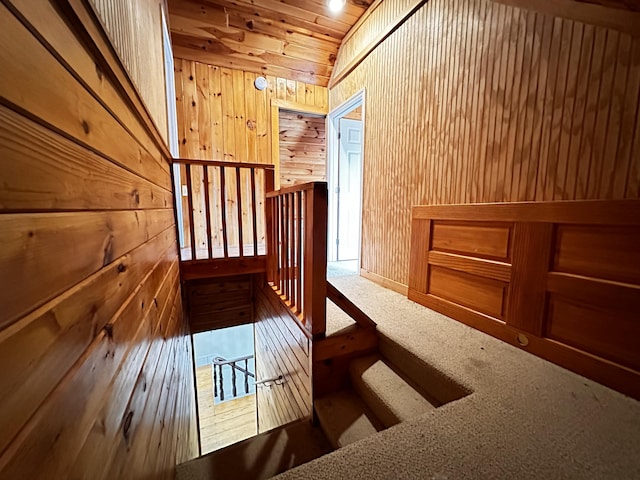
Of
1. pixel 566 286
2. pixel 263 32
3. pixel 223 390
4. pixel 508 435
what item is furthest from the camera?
pixel 223 390

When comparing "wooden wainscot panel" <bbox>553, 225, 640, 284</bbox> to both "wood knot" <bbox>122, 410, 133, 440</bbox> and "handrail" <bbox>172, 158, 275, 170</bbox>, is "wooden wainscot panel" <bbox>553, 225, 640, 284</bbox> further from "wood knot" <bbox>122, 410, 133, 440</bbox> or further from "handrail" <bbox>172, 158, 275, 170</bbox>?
"handrail" <bbox>172, 158, 275, 170</bbox>

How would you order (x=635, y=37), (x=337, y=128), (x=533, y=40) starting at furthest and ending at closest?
(x=337, y=128), (x=533, y=40), (x=635, y=37)

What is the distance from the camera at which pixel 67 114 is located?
1.64 feet

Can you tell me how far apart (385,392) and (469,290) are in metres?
0.87

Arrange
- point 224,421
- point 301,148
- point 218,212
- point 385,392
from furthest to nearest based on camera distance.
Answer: point 301,148 < point 224,421 < point 218,212 < point 385,392

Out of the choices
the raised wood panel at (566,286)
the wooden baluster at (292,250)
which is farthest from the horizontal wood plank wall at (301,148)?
the raised wood panel at (566,286)

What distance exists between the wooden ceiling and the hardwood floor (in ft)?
16.4

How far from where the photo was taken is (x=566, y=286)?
1286mm

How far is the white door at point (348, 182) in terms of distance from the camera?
358cm

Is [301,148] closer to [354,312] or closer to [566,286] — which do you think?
[354,312]

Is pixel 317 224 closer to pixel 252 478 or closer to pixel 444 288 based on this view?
pixel 444 288

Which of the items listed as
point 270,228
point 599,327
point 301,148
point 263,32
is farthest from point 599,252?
point 301,148

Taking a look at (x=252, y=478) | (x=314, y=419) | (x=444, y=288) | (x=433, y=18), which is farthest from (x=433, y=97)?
(x=252, y=478)

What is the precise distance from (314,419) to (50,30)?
1919mm
